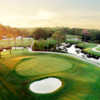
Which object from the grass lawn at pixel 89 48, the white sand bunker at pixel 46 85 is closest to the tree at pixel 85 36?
the grass lawn at pixel 89 48

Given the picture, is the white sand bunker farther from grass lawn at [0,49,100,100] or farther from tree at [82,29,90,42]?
tree at [82,29,90,42]

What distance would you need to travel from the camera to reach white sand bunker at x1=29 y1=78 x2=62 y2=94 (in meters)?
8.27

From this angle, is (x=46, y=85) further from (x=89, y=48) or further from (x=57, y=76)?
(x=89, y=48)

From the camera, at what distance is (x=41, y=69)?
12.1 metres

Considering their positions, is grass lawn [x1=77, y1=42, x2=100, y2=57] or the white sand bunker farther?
grass lawn [x1=77, y1=42, x2=100, y2=57]

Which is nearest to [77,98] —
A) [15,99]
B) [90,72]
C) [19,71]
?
[15,99]

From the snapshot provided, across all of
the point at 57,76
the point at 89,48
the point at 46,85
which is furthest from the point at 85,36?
the point at 46,85

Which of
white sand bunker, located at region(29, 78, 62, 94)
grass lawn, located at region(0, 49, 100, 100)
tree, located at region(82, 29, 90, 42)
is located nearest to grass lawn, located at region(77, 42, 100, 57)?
tree, located at region(82, 29, 90, 42)

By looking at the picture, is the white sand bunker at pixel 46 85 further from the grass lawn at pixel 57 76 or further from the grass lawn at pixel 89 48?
the grass lawn at pixel 89 48

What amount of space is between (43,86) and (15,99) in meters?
2.41

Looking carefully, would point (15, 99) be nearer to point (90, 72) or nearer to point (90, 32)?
point (90, 72)

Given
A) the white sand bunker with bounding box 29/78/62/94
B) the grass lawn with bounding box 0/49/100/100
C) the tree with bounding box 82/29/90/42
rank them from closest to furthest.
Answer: the grass lawn with bounding box 0/49/100/100 < the white sand bunker with bounding box 29/78/62/94 < the tree with bounding box 82/29/90/42

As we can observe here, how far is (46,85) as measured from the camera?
357 inches

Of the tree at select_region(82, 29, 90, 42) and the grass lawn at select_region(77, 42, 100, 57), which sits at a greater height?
the tree at select_region(82, 29, 90, 42)
